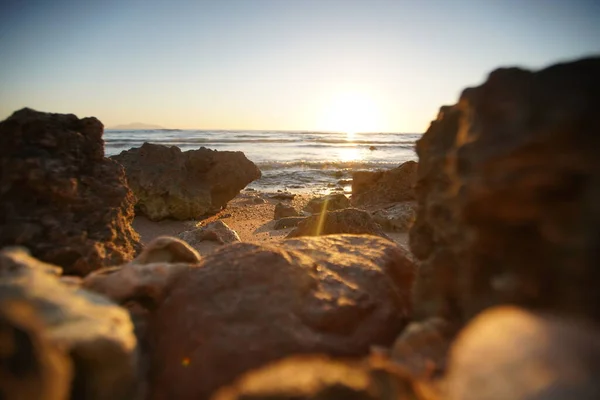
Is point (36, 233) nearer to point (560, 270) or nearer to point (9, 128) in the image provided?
point (9, 128)

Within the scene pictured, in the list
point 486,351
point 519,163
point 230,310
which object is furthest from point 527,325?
point 230,310

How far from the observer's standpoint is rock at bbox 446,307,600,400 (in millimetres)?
824

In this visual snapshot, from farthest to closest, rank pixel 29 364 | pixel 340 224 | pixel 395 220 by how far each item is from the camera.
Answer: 1. pixel 395 220
2. pixel 340 224
3. pixel 29 364

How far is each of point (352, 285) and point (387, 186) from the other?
Answer: 23.6ft

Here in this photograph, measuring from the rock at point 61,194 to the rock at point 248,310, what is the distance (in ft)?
2.34

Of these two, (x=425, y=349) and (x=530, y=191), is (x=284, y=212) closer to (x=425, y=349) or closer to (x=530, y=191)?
(x=425, y=349)

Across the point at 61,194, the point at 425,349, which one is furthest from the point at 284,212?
the point at 425,349

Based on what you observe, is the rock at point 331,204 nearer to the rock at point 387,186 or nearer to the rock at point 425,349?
the rock at point 387,186

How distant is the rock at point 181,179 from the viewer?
753 centimetres

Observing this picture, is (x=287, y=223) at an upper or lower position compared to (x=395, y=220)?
lower

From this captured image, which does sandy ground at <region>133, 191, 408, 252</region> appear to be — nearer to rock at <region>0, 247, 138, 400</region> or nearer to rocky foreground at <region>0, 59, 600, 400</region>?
rocky foreground at <region>0, 59, 600, 400</region>

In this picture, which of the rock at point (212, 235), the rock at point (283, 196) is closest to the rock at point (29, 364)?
the rock at point (212, 235)

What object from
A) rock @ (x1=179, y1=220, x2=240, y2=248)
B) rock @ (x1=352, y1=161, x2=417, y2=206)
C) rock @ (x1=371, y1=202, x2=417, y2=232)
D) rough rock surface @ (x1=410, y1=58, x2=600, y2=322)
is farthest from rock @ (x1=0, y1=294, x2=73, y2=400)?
rock @ (x1=352, y1=161, x2=417, y2=206)

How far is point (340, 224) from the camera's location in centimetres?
479
